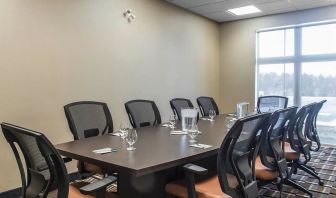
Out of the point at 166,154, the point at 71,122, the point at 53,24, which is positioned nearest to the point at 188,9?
the point at 53,24

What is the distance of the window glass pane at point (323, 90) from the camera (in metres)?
6.04

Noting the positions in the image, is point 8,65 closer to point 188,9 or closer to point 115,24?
point 115,24

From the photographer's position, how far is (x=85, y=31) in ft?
13.3

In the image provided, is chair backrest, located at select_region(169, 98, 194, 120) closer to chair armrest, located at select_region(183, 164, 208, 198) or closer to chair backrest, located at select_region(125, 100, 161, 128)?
chair backrest, located at select_region(125, 100, 161, 128)

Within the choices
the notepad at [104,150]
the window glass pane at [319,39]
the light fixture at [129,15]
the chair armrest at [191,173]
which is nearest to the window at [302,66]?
the window glass pane at [319,39]

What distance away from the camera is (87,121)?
2928 mm

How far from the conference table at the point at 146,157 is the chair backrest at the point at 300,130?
793 mm

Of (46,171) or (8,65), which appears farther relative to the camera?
(8,65)

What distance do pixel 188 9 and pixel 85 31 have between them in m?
2.66

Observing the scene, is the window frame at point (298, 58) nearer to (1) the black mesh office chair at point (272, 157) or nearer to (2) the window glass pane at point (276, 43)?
(2) the window glass pane at point (276, 43)

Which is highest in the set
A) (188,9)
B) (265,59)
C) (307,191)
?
(188,9)

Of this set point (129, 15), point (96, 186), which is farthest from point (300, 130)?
point (129, 15)

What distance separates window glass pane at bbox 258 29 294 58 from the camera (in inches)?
252

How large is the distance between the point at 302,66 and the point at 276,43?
0.76 meters
